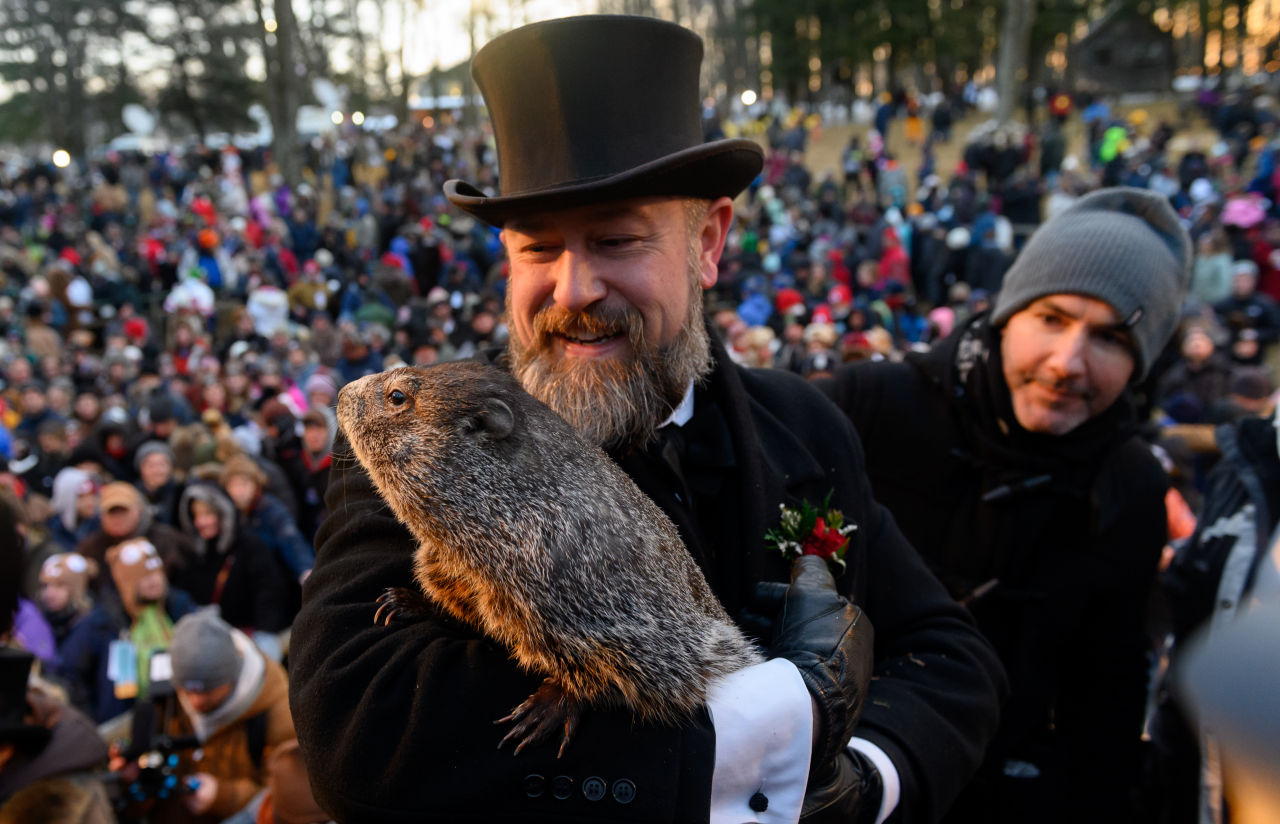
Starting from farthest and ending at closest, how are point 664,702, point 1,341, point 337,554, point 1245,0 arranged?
point 1245,0 → point 1,341 → point 337,554 → point 664,702

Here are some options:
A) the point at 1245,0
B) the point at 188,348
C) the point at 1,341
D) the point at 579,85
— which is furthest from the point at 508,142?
the point at 1245,0

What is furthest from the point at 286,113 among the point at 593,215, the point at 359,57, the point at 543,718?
the point at 359,57

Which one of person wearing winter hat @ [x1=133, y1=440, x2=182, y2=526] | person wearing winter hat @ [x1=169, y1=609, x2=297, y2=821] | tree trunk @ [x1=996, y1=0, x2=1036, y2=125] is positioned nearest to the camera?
person wearing winter hat @ [x1=169, y1=609, x2=297, y2=821]

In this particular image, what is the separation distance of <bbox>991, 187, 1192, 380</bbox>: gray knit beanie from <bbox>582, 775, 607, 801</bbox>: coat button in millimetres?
2334

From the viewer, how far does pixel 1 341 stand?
579 inches

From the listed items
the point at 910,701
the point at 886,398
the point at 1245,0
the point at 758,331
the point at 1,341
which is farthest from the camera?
the point at 1245,0

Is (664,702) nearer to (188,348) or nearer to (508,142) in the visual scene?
(508,142)

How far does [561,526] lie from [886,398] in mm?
2039

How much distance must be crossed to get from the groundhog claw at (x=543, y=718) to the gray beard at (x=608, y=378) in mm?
647

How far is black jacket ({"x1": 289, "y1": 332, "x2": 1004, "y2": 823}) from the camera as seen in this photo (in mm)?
1589

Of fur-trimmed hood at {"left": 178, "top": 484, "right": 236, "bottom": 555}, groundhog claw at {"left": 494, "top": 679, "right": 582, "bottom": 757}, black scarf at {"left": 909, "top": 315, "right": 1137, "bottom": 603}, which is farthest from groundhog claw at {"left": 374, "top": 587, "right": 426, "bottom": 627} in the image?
fur-trimmed hood at {"left": 178, "top": 484, "right": 236, "bottom": 555}

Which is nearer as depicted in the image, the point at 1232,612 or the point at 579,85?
the point at 579,85

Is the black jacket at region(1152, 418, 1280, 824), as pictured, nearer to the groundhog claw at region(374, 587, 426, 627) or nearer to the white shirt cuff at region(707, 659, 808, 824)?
the white shirt cuff at region(707, 659, 808, 824)

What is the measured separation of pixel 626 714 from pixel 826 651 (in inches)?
17.9
